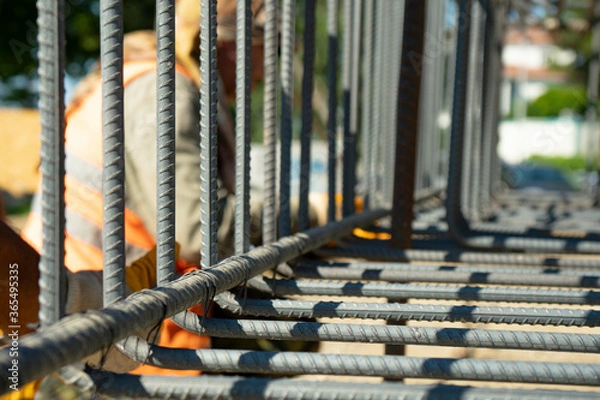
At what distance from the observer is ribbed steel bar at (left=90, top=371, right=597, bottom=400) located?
0.91 metres

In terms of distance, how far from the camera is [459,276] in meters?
1.59

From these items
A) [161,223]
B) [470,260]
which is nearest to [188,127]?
[470,260]

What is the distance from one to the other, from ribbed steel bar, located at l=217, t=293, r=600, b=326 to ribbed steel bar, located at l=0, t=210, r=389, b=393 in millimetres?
72

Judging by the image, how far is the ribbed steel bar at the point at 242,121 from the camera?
1.45m

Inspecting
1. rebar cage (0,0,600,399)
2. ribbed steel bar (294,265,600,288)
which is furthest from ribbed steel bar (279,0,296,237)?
ribbed steel bar (294,265,600,288)

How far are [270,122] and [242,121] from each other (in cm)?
18

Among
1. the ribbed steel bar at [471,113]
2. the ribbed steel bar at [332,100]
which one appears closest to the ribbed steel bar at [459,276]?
the ribbed steel bar at [332,100]

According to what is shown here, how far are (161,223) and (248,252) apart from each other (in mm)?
339

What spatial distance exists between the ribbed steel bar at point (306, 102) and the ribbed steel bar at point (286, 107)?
3.7 inches

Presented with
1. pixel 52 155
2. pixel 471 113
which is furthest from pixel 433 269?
pixel 471 113

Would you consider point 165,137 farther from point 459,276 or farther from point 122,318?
point 459,276

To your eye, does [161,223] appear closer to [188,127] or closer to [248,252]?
[248,252]

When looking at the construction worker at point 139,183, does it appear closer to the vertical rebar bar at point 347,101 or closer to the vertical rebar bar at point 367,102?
the vertical rebar bar at point 347,101

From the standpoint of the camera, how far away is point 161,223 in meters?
1.16
